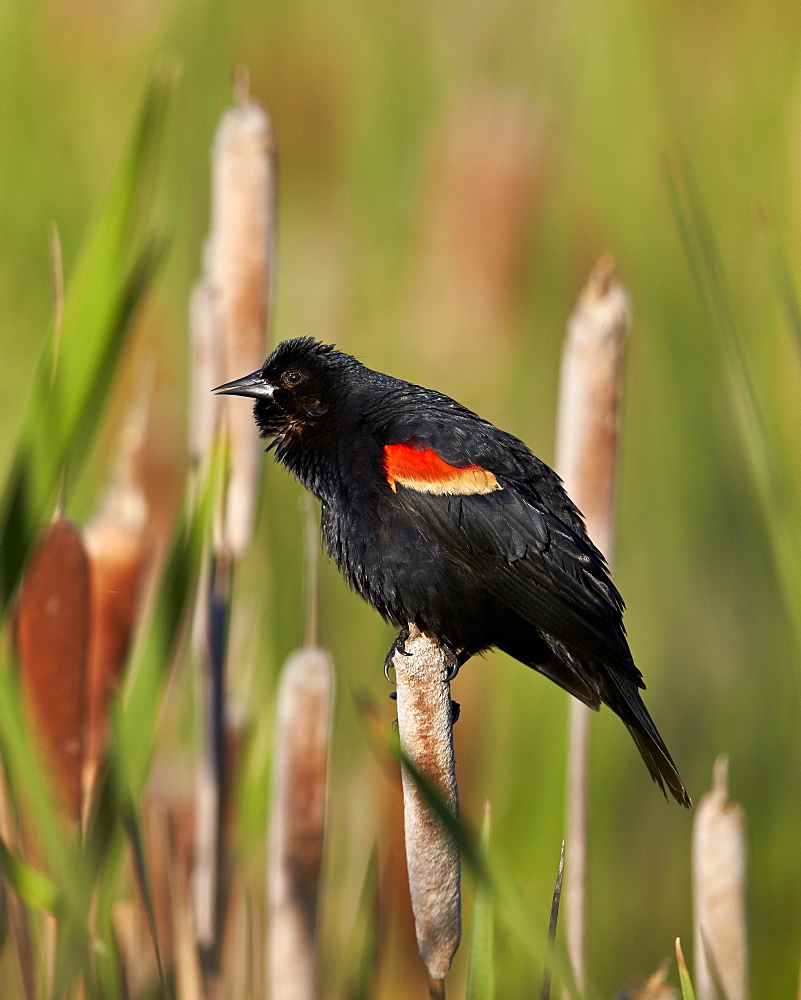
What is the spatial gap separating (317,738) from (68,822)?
Answer: 0.31 meters

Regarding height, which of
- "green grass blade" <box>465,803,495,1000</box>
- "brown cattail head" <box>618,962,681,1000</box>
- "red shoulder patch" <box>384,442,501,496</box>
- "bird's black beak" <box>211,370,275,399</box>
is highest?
"bird's black beak" <box>211,370,275,399</box>

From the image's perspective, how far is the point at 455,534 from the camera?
5.08 feet

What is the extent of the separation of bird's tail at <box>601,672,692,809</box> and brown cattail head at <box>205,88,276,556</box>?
0.54 metres

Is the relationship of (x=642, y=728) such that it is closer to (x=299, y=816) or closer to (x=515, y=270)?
(x=299, y=816)

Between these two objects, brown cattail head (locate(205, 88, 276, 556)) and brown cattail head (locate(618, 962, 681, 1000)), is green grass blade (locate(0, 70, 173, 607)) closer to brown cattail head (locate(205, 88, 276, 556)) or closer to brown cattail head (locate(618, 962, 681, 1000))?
brown cattail head (locate(205, 88, 276, 556))

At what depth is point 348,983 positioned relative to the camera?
1.45 m

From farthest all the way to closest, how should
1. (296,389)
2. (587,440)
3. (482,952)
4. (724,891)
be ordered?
1. (296,389)
2. (587,440)
3. (724,891)
4. (482,952)

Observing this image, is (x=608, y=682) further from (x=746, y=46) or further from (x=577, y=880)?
(x=746, y=46)

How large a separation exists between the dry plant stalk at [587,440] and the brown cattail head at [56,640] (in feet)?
2.11

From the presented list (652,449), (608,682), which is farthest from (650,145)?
(608,682)

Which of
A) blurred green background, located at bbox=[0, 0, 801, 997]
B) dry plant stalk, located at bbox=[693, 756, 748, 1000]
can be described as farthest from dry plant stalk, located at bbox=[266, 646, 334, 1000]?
blurred green background, located at bbox=[0, 0, 801, 997]

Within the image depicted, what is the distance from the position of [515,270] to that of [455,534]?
1.03 metres

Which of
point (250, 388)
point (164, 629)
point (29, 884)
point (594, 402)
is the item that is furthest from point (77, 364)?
point (594, 402)

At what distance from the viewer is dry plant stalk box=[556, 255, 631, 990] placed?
141 cm
